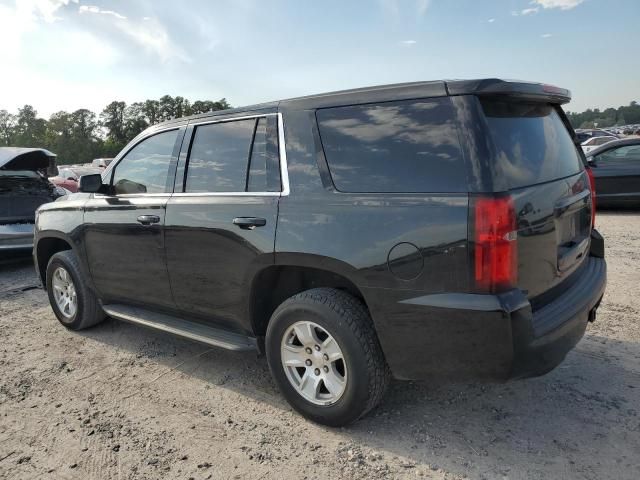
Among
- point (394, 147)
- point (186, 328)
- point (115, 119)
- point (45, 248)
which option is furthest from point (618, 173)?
point (115, 119)

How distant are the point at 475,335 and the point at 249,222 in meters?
1.47

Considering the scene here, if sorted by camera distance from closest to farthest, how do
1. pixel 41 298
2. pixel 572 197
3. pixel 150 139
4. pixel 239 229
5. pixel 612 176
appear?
pixel 572 197 → pixel 239 229 → pixel 150 139 → pixel 41 298 → pixel 612 176

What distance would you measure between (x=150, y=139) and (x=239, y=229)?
143 cm

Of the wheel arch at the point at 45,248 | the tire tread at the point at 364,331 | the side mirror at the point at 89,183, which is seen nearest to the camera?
the tire tread at the point at 364,331

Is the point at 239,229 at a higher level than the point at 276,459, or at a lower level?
higher

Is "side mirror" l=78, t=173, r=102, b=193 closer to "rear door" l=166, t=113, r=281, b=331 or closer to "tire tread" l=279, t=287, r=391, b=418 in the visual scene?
"rear door" l=166, t=113, r=281, b=331

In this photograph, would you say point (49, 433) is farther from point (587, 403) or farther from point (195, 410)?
point (587, 403)

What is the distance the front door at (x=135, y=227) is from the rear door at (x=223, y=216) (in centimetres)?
15

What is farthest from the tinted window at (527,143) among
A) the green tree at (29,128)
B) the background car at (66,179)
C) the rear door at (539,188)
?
the green tree at (29,128)

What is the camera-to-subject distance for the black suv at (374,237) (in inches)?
94.9

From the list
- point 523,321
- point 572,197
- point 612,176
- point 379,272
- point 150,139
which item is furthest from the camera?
point 612,176

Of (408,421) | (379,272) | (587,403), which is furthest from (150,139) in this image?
(587,403)

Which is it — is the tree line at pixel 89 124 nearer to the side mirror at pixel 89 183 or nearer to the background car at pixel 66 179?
the background car at pixel 66 179

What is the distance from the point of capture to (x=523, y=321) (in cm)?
239
